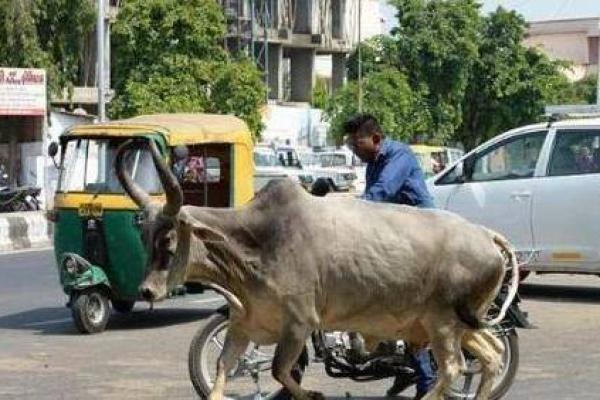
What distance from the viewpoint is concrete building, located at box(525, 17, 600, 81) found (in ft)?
314

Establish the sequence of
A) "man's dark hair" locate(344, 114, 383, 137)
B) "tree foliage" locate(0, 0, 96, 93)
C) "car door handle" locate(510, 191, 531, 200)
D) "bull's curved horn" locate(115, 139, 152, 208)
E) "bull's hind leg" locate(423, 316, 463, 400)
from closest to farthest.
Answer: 1. "bull's curved horn" locate(115, 139, 152, 208)
2. "bull's hind leg" locate(423, 316, 463, 400)
3. "man's dark hair" locate(344, 114, 383, 137)
4. "car door handle" locate(510, 191, 531, 200)
5. "tree foliage" locate(0, 0, 96, 93)

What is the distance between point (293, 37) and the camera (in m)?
65.8

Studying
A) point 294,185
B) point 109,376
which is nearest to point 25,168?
point 109,376

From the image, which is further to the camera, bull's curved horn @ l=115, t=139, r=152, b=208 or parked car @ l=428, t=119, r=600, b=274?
parked car @ l=428, t=119, r=600, b=274

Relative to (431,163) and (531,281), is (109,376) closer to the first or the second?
(531,281)

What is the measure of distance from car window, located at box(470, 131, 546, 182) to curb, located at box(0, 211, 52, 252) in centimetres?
1116

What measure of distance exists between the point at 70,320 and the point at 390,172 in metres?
6.45

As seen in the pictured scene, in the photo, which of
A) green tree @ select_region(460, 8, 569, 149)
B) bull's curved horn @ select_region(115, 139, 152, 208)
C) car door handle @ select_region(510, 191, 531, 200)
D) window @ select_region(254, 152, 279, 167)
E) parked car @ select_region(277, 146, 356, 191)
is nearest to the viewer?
bull's curved horn @ select_region(115, 139, 152, 208)

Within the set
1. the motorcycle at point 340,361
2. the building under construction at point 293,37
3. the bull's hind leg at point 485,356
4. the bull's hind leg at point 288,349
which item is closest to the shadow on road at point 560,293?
the motorcycle at point 340,361

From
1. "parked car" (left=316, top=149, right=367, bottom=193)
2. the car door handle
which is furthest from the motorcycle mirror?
"parked car" (left=316, top=149, right=367, bottom=193)

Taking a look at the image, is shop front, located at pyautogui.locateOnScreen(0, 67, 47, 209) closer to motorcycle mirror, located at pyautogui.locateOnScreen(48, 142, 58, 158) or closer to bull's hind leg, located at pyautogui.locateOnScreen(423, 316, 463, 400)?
motorcycle mirror, located at pyautogui.locateOnScreen(48, 142, 58, 158)

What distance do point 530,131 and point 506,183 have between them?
26.3 inches

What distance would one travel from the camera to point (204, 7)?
4075 cm

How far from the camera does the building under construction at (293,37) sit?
198ft
